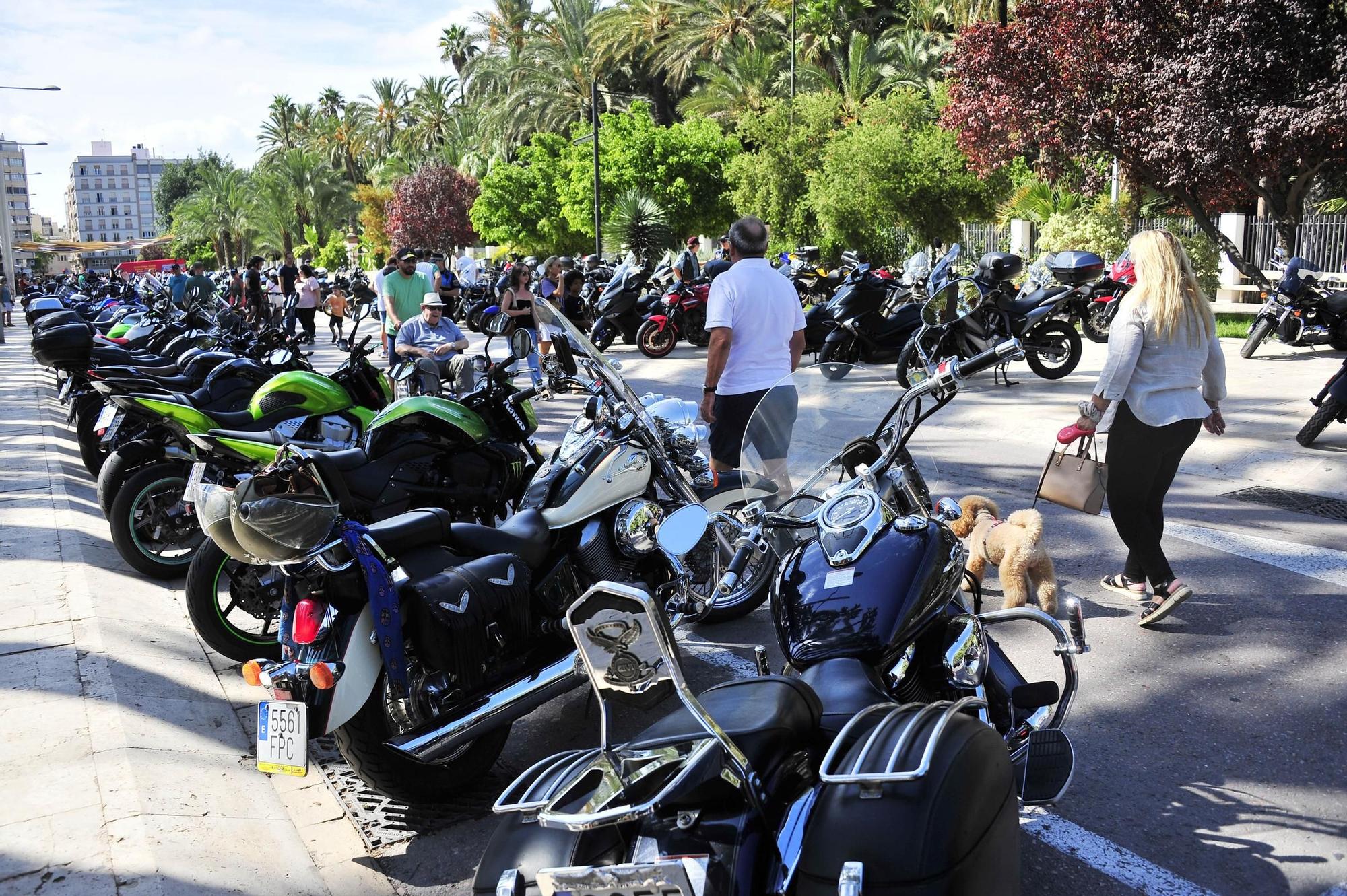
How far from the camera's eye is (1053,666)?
462cm

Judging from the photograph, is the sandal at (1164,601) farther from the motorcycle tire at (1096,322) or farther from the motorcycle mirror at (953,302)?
the motorcycle tire at (1096,322)

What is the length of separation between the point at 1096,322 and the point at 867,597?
1244 centimetres

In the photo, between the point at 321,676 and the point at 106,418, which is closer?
the point at 321,676

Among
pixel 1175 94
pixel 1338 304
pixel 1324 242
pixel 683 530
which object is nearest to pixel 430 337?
pixel 683 530

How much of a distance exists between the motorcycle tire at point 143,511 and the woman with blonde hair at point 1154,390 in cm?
482

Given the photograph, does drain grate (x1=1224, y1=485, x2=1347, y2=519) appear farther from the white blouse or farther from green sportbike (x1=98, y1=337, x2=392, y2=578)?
green sportbike (x1=98, y1=337, x2=392, y2=578)

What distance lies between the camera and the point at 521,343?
17.4ft

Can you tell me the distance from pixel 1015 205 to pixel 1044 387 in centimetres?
1481

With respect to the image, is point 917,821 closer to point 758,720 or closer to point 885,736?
point 885,736

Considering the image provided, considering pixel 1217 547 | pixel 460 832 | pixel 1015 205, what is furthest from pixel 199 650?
pixel 1015 205

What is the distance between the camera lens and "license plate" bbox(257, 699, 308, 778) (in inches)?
126

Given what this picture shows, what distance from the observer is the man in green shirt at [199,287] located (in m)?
18.1

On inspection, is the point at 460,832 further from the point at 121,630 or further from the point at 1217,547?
the point at 1217,547

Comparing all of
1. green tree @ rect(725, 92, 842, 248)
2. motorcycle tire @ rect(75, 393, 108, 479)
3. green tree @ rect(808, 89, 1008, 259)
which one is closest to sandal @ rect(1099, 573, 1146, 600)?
motorcycle tire @ rect(75, 393, 108, 479)
